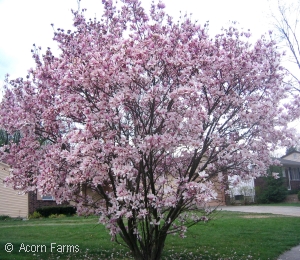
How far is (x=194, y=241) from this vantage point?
9633 mm

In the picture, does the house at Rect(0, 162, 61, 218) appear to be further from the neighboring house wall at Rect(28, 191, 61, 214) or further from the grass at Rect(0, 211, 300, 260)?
the grass at Rect(0, 211, 300, 260)

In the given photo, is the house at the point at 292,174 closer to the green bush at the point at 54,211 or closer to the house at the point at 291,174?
the house at the point at 291,174

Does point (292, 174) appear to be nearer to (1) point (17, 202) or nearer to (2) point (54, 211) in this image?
(2) point (54, 211)

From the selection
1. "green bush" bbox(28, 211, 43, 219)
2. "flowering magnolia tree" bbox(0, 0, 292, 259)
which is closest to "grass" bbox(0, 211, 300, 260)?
"flowering magnolia tree" bbox(0, 0, 292, 259)

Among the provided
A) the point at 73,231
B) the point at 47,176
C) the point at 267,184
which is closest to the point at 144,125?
the point at 47,176

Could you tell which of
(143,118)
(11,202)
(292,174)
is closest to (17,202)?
(11,202)

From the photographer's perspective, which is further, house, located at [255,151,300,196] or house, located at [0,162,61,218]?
house, located at [255,151,300,196]

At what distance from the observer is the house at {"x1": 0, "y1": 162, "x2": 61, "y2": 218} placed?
19.5m

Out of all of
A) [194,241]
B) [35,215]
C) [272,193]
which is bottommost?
[194,241]

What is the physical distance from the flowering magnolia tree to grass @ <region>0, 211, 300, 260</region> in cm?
146

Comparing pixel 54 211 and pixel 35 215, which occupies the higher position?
pixel 54 211

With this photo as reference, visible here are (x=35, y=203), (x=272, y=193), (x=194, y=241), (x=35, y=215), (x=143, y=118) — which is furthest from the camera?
(x=272, y=193)

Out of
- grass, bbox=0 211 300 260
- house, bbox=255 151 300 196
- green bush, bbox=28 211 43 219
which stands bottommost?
grass, bbox=0 211 300 260

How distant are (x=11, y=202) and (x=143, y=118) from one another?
663 inches
